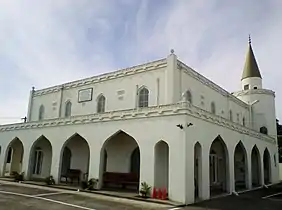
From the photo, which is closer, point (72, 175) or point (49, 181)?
point (49, 181)

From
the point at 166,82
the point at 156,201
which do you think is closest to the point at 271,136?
the point at 166,82

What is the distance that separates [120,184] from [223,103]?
11536 millimetres

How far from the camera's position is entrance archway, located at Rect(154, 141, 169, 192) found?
1348 cm

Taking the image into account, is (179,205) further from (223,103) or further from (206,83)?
(223,103)

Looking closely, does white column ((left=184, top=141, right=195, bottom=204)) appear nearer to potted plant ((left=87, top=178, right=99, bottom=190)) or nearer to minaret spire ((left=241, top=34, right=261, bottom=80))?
potted plant ((left=87, top=178, right=99, bottom=190))

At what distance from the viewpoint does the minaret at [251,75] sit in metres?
29.2

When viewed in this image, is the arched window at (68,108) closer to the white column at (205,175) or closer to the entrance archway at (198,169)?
the entrance archway at (198,169)

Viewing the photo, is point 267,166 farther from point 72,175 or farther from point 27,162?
point 27,162

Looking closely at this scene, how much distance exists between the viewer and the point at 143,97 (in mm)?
17922

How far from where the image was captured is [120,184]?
16438mm

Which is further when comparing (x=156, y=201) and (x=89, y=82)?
(x=89, y=82)

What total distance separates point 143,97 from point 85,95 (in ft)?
18.2

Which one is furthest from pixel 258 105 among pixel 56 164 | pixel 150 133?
pixel 56 164

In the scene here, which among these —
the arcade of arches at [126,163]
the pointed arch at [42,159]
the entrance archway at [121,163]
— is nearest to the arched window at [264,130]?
the arcade of arches at [126,163]
